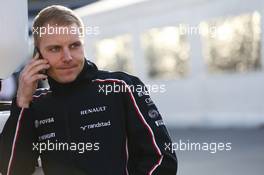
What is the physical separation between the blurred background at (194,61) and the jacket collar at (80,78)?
10 cm

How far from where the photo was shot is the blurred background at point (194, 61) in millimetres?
1092

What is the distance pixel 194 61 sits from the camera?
1.11 meters

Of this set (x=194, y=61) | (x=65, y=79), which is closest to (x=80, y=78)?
(x=65, y=79)

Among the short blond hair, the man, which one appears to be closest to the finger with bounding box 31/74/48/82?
the man

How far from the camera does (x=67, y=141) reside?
102 cm

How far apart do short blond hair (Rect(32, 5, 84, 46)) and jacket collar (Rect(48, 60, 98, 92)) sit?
0.38ft

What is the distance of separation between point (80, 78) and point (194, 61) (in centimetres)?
35

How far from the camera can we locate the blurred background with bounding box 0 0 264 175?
1.09 m

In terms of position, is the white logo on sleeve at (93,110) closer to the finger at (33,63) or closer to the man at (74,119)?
the man at (74,119)

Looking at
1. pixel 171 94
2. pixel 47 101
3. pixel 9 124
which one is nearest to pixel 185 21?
pixel 171 94

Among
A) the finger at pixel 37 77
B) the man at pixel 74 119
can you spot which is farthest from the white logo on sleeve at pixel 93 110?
the finger at pixel 37 77

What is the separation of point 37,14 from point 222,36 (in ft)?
1.78

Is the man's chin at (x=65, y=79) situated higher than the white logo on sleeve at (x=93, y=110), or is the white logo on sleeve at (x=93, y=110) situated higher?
the man's chin at (x=65, y=79)

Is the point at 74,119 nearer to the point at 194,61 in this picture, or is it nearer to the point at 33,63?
the point at 33,63
